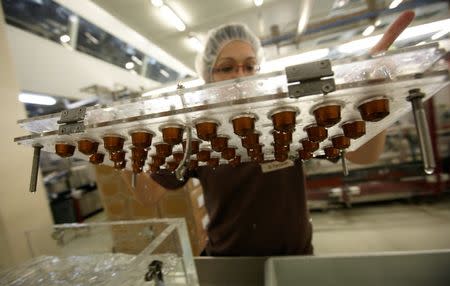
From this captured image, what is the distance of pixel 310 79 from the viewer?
34 centimetres

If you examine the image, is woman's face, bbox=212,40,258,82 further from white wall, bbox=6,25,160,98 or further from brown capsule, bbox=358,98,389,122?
white wall, bbox=6,25,160,98

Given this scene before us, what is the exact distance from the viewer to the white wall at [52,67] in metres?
2.85

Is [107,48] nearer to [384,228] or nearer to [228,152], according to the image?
[228,152]

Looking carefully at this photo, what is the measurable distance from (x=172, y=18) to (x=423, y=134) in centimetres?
292

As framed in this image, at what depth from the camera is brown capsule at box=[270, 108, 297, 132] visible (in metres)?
0.39

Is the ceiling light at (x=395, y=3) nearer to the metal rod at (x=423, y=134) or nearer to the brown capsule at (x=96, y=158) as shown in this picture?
the metal rod at (x=423, y=134)

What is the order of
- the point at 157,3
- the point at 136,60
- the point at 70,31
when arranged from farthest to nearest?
the point at 136,60 < the point at 70,31 < the point at 157,3

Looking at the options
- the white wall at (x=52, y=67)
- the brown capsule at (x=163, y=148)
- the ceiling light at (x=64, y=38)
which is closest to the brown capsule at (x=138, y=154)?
the brown capsule at (x=163, y=148)

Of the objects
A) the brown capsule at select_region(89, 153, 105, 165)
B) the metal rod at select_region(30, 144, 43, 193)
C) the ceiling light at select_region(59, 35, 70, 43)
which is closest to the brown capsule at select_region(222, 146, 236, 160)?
the brown capsule at select_region(89, 153, 105, 165)

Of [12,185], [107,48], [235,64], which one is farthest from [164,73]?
[12,185]

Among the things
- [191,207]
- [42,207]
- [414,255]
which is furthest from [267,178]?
[191,207]

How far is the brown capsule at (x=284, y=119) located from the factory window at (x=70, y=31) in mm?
3197

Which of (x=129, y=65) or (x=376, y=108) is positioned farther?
(x=129, y=65)

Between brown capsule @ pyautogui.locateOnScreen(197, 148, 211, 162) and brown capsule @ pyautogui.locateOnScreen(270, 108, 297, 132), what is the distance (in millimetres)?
246
